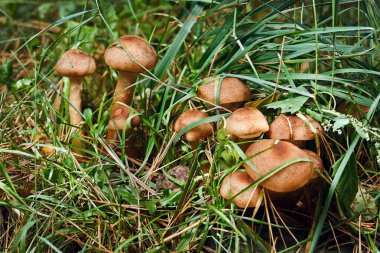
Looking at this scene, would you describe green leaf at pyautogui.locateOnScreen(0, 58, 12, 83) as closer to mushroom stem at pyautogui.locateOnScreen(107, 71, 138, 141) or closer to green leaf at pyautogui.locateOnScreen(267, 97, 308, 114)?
mushroom stem at pyautogui.locateOnScreen(107, 71, 138, 141)

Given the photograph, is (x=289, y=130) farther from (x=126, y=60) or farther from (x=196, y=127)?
(x=126, y=60)

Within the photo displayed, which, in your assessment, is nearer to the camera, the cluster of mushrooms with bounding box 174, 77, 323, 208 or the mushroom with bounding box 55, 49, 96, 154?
the cluster of mushrooms with bounding box 174, 77, 323, 208

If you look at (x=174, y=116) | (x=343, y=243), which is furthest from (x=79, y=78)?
(x=343, y=243)

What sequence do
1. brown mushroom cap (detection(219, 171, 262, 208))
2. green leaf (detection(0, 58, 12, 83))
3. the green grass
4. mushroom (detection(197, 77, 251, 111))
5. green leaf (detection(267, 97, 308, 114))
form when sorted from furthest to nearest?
green leaf (detection(0, 58, 12, 83)), mushroom (detection(197, 77, 251, 111)), green leaf (detection(267, 97, 308, 114)), the green grass, brown mushroom cap (detection(219, 171, 262, 208))

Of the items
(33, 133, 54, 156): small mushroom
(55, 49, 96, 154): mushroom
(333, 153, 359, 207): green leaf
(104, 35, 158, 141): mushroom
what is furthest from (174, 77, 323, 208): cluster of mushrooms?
(33, 133, 54, 156): small mushroom

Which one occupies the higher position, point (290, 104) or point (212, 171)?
point (290, 104)

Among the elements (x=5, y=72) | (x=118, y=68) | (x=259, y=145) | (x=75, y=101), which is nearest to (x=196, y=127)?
(x=259, y=145)
